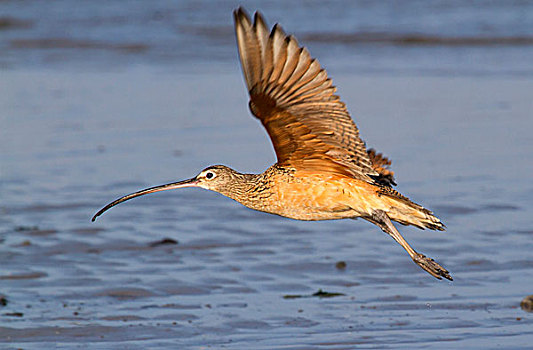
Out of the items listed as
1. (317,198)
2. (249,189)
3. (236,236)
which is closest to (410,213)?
(317,198)

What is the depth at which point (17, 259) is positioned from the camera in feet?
23.8

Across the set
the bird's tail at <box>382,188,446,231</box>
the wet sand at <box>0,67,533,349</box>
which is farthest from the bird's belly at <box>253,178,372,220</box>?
the wet sand at <box>0,67,533,349</box>

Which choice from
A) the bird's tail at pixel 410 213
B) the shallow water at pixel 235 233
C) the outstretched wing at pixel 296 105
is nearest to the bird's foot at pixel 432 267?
the bird's tail at pixel 410 213

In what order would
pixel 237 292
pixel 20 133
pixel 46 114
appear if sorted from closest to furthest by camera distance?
pixel 237 292 → pixel 20 133 → pixel 46 114

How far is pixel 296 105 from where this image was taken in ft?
17.3

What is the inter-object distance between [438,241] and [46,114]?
5435 millimetres

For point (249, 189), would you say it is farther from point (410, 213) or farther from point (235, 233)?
point (235, 233)

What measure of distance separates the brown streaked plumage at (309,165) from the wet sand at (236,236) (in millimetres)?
739

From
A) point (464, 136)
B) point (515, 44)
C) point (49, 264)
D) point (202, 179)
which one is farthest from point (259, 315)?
point (515, 44)

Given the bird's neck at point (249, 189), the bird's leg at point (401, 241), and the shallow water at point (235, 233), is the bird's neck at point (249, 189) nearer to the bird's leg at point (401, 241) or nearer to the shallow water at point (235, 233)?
the bird's leg at point (401, 241)

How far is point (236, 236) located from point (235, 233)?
77mm

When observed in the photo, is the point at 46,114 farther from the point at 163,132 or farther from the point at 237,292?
the point at 237,292

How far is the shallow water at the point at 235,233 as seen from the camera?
604cm

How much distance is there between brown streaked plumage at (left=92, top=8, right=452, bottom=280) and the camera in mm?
5180
